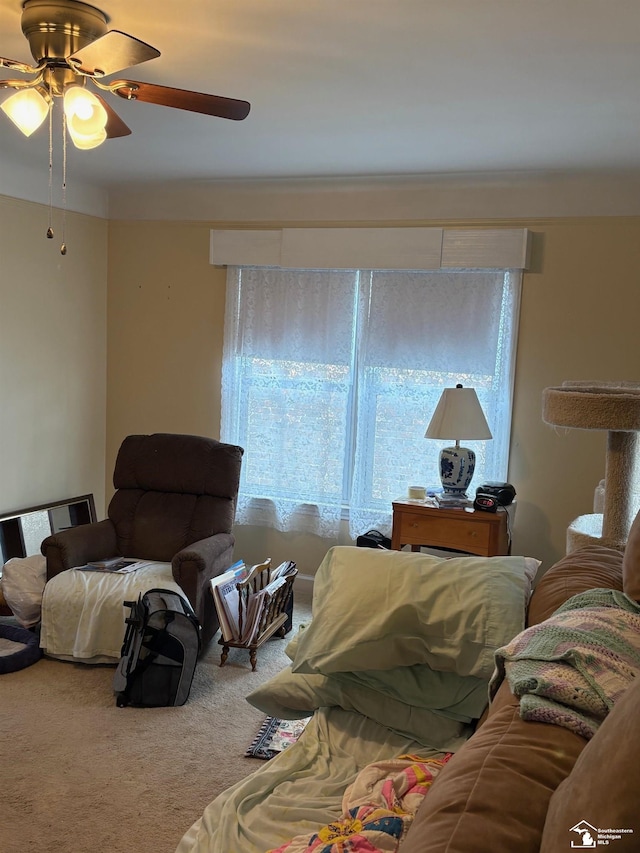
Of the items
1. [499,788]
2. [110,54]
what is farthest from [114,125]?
[499,788]

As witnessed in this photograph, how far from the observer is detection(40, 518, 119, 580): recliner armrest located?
12.4 feet

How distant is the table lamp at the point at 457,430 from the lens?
4.01m

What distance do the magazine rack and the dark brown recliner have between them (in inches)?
9.6

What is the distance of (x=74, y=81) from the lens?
2311 mm

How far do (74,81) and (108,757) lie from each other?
2330mm

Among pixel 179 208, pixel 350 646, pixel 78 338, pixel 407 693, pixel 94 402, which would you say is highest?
pixel 179 208

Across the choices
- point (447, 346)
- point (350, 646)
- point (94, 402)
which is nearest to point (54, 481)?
point (94, 402)

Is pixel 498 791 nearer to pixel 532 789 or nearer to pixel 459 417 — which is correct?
pixel 532 789

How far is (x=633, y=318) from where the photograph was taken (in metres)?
4.07

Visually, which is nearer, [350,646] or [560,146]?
[350,646]

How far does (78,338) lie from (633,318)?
337cm

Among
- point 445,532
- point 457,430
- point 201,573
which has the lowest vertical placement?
point 201,573

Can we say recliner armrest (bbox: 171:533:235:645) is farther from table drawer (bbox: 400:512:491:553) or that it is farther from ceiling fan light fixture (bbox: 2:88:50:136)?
ceiling fan light fixture (bbox: 2:88:50:136)

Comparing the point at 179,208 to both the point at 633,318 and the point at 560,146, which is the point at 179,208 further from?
the point at 633,318
